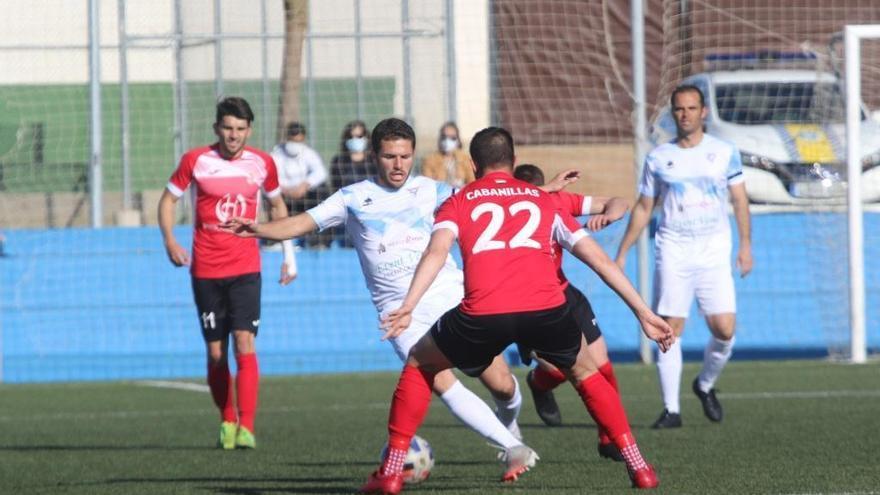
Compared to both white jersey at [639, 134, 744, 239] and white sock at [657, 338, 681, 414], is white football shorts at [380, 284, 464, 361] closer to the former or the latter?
white sock at [657, 338, 681, 414]

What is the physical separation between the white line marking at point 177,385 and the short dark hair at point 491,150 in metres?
7.64

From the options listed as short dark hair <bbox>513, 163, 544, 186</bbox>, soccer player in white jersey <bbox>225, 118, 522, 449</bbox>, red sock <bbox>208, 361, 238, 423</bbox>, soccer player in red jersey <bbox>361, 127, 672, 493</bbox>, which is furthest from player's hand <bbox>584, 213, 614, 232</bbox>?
red sock <bbox>208, 361, 238, 423</bbox>

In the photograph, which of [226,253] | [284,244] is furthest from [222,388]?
[284,244]

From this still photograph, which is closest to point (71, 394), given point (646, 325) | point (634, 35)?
point (634, 35)

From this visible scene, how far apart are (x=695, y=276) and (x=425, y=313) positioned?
10.4 ft

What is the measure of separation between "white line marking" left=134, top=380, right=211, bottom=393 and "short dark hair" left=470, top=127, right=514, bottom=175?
301 inches

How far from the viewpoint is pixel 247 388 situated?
10398mm

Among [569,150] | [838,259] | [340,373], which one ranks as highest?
[569,150]

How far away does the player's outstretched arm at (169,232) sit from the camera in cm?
1058

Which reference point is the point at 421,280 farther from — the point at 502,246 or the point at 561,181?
the point at 561,181

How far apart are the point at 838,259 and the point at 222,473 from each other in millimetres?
8779

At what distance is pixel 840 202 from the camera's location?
16406 mm

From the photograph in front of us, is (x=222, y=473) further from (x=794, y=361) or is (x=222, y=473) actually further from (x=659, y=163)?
(x=794, y=361)

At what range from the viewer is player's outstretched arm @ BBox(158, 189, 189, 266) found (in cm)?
1058
